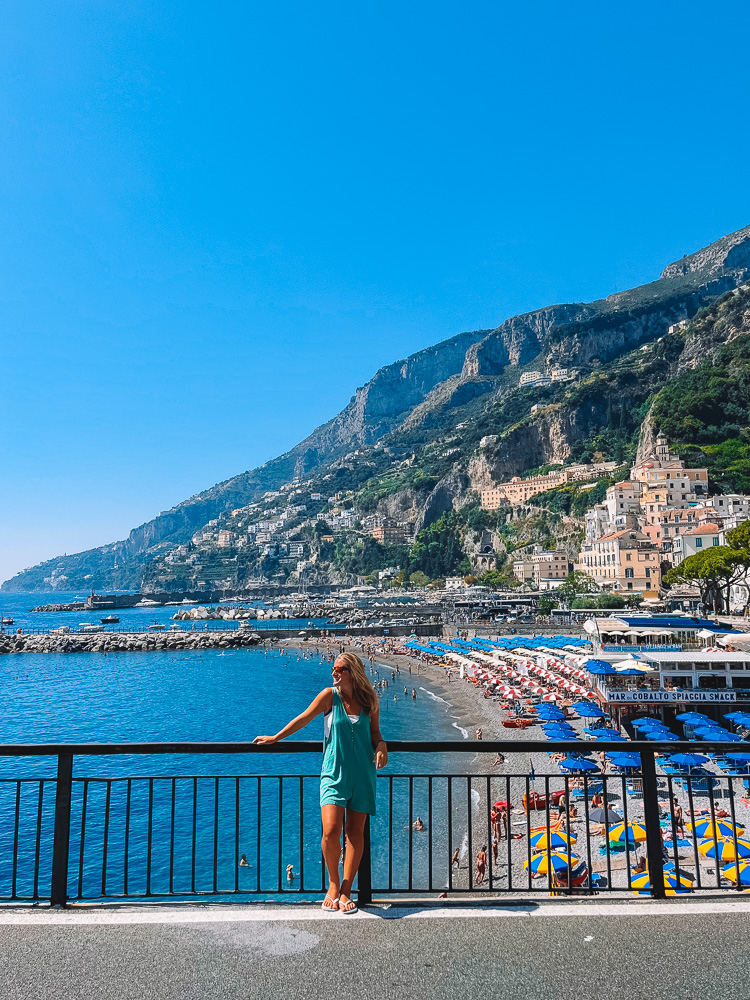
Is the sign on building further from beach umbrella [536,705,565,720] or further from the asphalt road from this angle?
the asphalt road

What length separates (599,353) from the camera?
170 metres

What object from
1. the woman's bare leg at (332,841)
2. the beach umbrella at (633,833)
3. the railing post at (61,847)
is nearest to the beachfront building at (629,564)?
the beach umbrella at (633,833)

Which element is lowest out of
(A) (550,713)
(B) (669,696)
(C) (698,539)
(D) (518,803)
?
(D) (518,803)

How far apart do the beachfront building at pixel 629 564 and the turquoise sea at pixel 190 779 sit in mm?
31340

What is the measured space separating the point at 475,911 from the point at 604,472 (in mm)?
112285

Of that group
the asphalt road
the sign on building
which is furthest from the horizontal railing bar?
the sign on building

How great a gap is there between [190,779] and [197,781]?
833cm

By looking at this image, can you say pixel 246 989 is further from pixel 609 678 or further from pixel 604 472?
pixel 604 472

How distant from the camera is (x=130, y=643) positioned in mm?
78625

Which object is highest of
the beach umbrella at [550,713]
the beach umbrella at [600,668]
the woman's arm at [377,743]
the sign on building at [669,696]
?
the woman's arm at [377,743]

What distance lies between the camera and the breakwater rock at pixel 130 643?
253ft

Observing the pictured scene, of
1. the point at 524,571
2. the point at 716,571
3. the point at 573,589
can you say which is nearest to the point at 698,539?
the point at 573,589

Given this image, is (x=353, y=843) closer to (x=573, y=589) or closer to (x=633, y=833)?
(x=633, y=833)

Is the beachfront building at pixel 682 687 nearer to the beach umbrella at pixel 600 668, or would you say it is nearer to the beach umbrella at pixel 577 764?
the beach umbrella at pixel 600 668
